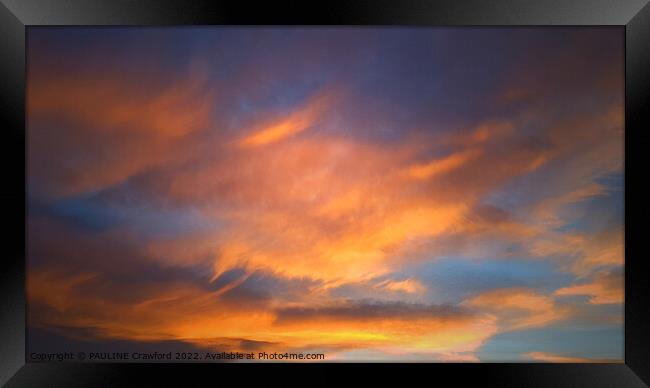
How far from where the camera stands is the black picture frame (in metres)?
2.33

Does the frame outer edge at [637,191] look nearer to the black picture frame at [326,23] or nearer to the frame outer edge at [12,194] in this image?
the black picture frame at [326,23]

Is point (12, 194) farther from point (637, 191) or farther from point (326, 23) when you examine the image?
point (637, 191)

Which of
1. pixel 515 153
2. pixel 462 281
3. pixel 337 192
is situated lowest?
pixel 462 281

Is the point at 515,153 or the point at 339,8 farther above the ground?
the point at 339,8

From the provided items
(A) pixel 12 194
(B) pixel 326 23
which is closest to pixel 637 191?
(B) pixel 326 23

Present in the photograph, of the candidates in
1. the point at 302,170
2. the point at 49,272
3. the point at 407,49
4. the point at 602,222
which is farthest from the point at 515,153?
the point at 49,272

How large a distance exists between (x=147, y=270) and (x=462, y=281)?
4.21 ft

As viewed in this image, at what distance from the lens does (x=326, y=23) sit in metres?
2.34

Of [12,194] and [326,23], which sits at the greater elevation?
[326,23]

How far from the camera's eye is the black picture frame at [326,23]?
2.33 metres

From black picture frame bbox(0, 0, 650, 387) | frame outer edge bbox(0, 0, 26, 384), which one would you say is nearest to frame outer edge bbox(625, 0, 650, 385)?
black picture frame bbox(0, 0, 650, 387)

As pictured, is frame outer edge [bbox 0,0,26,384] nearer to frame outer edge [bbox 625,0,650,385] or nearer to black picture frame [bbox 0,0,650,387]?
black picture frame [bbox 0,0,650,387]

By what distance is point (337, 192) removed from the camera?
2416mm

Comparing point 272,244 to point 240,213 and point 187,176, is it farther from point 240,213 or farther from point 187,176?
point 187,176
